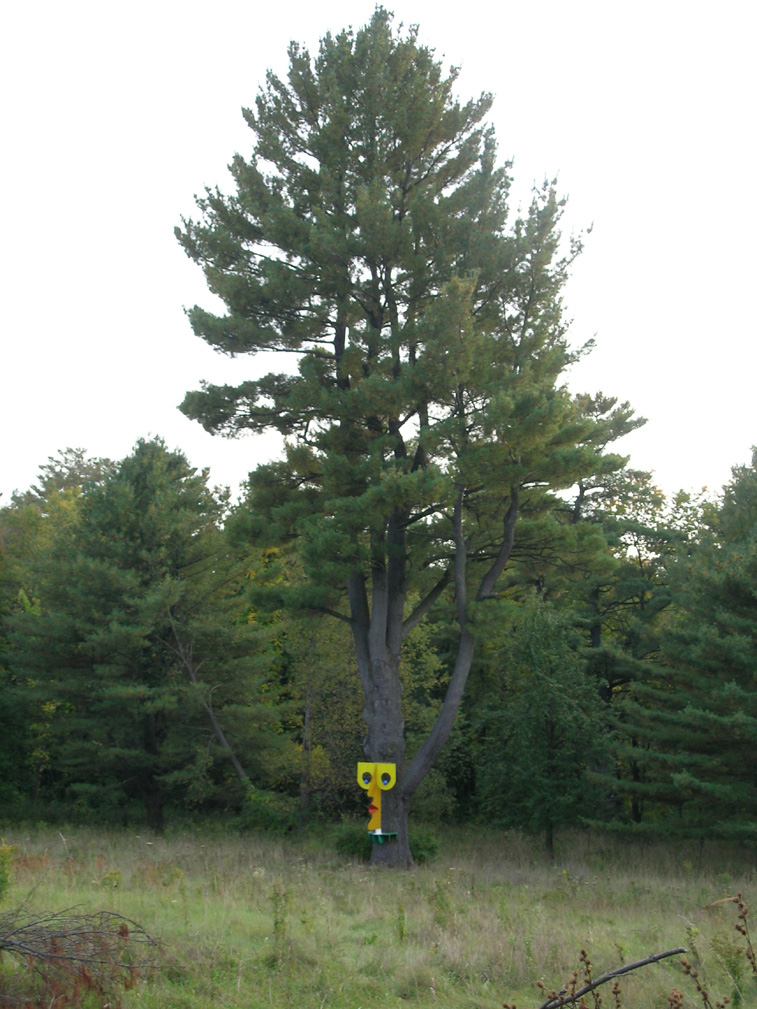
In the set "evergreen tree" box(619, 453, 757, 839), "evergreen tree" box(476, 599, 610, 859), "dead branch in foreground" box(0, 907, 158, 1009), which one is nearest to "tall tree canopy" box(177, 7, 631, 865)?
"evergreen tree" box(476, 599, 610, 859)

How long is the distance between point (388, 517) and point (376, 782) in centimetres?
469

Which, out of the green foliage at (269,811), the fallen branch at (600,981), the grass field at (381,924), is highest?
the fallen branch at (600,981)

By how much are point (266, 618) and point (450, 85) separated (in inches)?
668

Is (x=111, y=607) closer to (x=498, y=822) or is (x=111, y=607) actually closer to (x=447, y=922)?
(x=498, y=822)

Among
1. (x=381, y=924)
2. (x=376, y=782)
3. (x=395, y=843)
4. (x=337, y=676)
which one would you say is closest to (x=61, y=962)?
(x=381, y=924)

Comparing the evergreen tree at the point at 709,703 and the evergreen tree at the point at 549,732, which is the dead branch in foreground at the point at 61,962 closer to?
the evergreen tree at the point at 709,703

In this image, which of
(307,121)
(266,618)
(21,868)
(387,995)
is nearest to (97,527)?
(266,618)

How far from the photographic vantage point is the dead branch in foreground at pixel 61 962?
17.2 feet

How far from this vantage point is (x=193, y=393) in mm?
15891

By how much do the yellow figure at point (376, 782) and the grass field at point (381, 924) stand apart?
82 centimetres

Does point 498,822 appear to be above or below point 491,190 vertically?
below

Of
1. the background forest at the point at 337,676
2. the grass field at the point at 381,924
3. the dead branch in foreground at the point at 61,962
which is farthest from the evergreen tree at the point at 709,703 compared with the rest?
the dead branch in foreground at the point at 61,962

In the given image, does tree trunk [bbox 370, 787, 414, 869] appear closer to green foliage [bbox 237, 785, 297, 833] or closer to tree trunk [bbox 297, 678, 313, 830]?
green foliage [bbox 237, 785, 297, 833]

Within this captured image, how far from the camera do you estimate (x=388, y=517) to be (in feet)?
50.8
